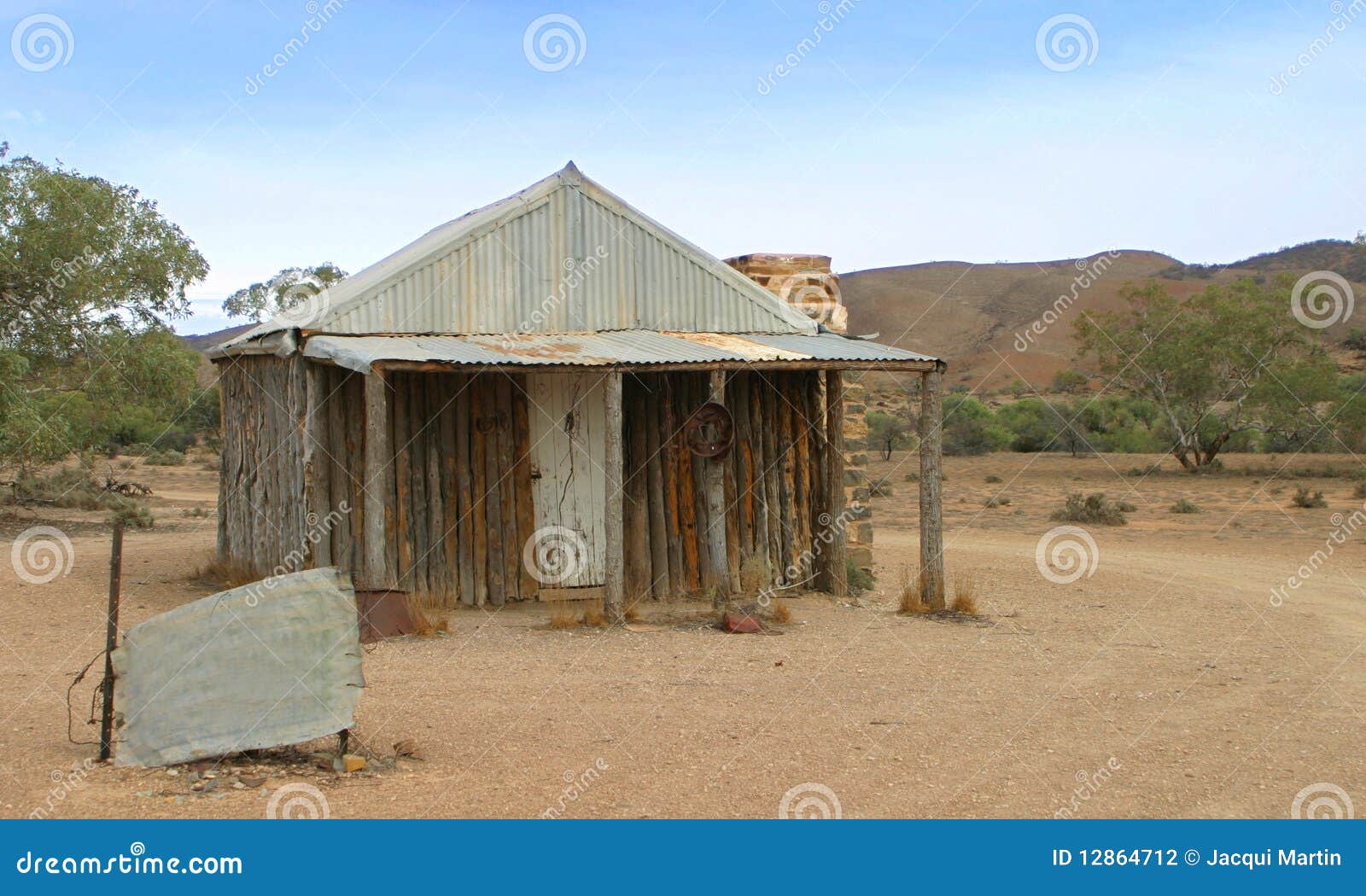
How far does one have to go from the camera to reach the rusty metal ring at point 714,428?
1238cm

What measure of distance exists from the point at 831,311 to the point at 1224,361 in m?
16.0

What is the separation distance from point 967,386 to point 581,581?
4486cm

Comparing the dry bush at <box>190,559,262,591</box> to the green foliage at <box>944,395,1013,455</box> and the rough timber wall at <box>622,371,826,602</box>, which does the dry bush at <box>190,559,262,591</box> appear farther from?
the green foliage at <box>944,395,1013,455</box>

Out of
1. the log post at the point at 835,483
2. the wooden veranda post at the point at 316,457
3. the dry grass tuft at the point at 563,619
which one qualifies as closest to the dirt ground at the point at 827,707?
the dry grass tuft at the point at 563,619

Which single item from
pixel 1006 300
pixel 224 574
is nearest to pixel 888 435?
pixel 224 574

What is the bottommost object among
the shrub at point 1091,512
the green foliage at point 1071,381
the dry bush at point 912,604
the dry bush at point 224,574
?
the dry bush at point 912,604

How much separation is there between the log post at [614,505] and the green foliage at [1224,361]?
62.7ft

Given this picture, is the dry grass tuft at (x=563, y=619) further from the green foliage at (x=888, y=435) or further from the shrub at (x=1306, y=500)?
the green foliage at (x=888, y=435)

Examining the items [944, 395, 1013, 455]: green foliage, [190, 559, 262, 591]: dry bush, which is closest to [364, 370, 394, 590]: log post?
[190, 559, 262, 591]: dry bush

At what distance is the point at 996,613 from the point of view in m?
12.1

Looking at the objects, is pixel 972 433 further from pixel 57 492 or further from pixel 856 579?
pixel 57 492

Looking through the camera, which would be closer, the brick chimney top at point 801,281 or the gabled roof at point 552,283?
the gabled roof at point 552,283

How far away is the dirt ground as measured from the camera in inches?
235

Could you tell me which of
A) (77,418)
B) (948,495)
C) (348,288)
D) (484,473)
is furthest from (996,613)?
(948,495)
